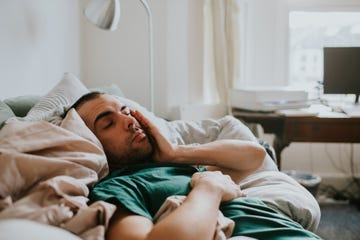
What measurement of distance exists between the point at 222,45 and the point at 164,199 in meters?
1.81

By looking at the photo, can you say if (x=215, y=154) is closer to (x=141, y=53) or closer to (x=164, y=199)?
(x=164, y=199)

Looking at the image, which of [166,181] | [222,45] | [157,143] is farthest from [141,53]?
[166,181]

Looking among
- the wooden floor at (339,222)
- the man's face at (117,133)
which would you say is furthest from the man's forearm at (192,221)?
the wooden floor at (339,222)

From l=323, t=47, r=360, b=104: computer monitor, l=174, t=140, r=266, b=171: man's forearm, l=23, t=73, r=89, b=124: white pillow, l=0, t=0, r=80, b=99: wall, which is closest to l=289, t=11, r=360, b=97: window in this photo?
l=323, t=47, r=360, b=104: computer monitor

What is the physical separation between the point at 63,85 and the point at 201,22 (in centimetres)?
137

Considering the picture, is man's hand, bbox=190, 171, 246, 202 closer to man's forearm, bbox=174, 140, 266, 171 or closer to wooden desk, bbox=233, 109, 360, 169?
man's forearm, bbox=174, 140, 266, 171

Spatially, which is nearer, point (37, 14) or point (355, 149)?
point (37, 14)

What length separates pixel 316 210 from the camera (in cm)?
134

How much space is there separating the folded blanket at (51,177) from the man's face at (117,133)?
15 centimetres

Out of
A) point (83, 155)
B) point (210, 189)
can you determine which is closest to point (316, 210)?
point (210, 189)

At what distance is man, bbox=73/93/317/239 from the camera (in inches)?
33.9

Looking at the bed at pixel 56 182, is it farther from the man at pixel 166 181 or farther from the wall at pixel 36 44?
the wall at pixel 36 44

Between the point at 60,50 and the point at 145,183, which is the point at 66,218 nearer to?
the point at 145,183

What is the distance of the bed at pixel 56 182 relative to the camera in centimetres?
80
